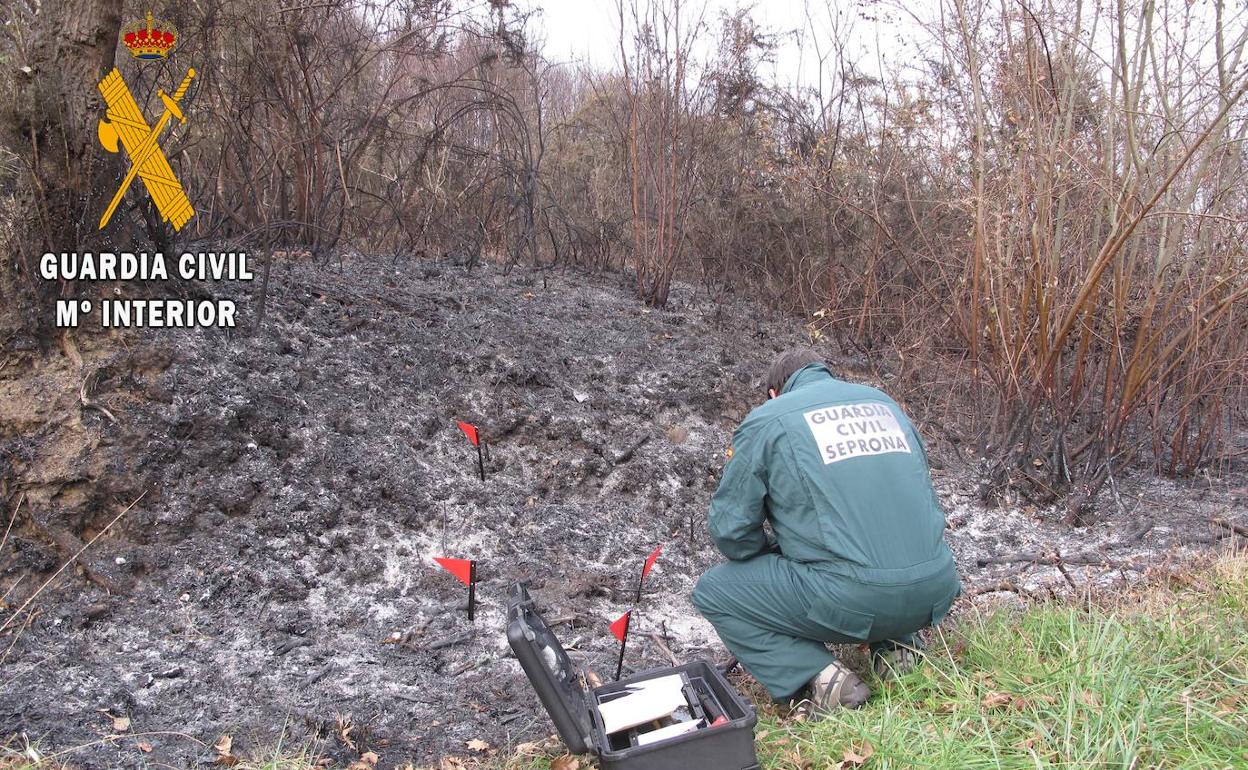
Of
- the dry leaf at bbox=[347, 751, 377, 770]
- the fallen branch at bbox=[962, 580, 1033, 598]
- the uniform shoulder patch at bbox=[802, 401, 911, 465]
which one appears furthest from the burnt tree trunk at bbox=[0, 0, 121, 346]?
the fallen branch at bbox=[962, 580, 1033, 598]

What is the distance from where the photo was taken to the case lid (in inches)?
79.4

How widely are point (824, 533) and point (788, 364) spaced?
0.65m

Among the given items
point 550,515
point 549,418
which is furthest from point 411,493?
point 549,418

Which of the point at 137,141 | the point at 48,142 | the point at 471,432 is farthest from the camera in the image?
the point at 471,432

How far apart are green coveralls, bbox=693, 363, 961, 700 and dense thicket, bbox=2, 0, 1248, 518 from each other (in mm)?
2097

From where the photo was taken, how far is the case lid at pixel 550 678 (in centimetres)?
202

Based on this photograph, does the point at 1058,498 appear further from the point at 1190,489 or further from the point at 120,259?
the point at 120,259

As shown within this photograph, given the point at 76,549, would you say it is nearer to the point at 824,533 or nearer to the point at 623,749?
the point at 623,749

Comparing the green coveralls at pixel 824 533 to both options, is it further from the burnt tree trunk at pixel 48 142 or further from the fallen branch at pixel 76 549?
the burnt tree trunk at pixel 48 142

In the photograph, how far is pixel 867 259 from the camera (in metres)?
7.23

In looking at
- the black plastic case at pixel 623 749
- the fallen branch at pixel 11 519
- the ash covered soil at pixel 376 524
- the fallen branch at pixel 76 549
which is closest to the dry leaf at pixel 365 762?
the ash covered soil at pixel 376 524

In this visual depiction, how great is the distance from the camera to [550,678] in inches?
81.3

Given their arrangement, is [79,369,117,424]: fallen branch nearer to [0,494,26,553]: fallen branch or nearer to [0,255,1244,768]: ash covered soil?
[0,255,1244,768]: ash covered soil

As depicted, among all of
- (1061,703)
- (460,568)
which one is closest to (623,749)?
(1061,703)
